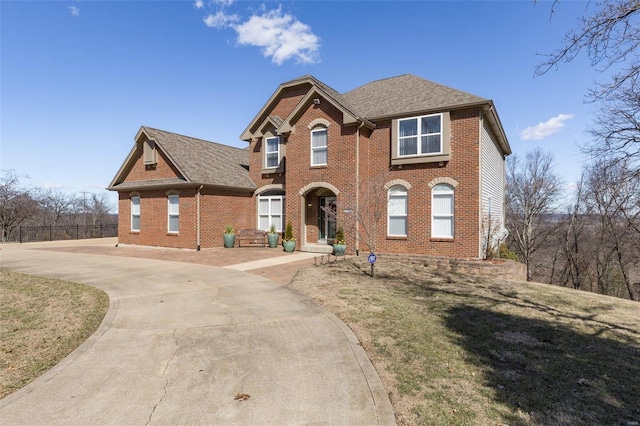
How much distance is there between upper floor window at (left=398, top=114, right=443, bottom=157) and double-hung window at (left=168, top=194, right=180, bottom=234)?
13.1 m

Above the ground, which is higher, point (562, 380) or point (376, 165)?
point (376, 165)

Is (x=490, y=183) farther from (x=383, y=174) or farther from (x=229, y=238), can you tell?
(x=229, y=238)

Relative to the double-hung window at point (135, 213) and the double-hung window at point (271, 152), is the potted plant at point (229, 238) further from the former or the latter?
the double-hung window at point (135, 213)

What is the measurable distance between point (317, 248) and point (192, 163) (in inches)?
369

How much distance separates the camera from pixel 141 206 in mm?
20906

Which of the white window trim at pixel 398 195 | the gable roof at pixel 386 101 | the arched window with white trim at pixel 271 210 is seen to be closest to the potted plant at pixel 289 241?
the arched window with white trim at pixel 271 210

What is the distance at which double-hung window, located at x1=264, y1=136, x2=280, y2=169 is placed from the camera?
20.3 metres

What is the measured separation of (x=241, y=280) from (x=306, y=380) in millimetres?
6429

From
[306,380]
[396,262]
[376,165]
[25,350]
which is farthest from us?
[376,165]

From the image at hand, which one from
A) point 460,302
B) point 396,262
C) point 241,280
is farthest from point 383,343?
point 396,262

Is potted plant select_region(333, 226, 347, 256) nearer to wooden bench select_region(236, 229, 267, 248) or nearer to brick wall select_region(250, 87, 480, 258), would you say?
brick wall select_region(250, 87, 480, 258)

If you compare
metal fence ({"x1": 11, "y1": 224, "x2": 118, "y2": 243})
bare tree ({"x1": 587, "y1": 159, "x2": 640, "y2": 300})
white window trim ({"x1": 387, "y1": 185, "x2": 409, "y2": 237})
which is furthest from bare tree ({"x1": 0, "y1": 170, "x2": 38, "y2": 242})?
bare tree ({"x1": 587, "y1": 159, "x2": 640, "y2": 300})

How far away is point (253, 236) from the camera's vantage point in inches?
760

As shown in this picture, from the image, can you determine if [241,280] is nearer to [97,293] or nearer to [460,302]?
[97,293]
